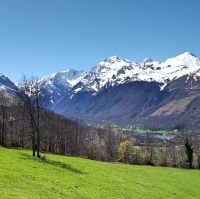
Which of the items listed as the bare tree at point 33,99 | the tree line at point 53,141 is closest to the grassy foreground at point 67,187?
the bare tree at point 33,99

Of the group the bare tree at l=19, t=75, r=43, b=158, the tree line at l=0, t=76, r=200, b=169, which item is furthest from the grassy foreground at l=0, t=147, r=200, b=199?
the tree line at l=0, t=76, r=200, b=169

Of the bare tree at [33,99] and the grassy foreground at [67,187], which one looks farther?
the bare tree at [33,99]

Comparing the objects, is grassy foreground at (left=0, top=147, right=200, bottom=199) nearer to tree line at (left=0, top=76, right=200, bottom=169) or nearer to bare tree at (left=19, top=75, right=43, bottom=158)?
bare tree at (left=19, top=75, right=43, bottom=158)

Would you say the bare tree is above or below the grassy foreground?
above

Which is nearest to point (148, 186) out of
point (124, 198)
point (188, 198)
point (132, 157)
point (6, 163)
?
point (188, 198)

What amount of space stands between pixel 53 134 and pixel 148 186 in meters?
95.4

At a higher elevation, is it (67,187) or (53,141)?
(53,141)

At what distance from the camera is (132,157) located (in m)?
126

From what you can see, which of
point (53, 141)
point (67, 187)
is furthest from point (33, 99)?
point (53, 141)

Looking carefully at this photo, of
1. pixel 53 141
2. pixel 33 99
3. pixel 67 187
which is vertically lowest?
pixel 67 187

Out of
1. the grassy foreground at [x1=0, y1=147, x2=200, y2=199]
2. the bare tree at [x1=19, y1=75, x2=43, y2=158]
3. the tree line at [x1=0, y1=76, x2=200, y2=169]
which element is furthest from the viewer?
the tree line at [x1=0, y1=76, x2=200, y2=169]

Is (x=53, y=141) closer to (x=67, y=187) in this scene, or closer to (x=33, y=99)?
(x=33, y=99)

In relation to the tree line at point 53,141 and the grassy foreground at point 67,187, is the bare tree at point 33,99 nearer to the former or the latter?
the tree line at point 53,141

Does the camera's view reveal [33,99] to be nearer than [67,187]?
No
